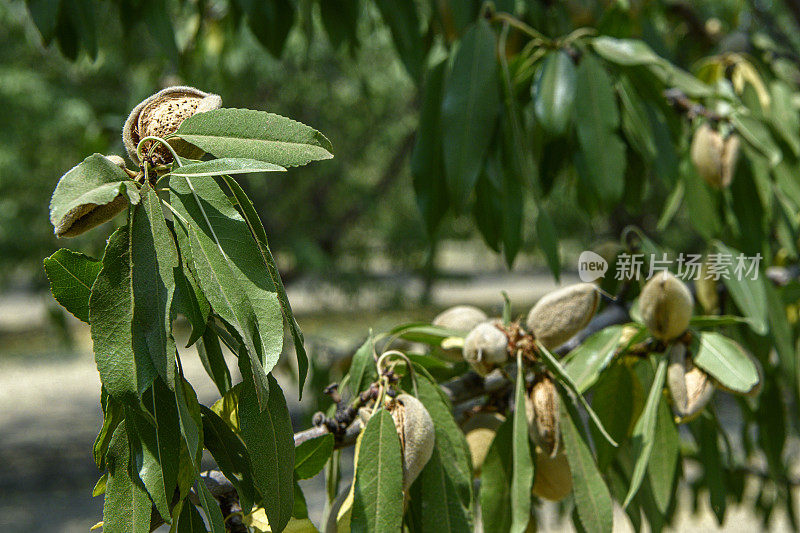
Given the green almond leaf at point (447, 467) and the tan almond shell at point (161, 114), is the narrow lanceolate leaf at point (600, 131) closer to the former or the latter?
the green almond leaf at point (447, 467)

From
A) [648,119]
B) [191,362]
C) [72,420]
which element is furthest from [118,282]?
[191,362]

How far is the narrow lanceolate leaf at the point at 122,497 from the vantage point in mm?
350

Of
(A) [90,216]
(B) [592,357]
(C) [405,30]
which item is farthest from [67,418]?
(A) [90,216]

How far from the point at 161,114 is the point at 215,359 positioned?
0.43 ft

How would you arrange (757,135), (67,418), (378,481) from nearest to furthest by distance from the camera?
(378,481) < (757,135) < (67,418)

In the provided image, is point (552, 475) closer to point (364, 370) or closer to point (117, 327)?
point (364, 370)

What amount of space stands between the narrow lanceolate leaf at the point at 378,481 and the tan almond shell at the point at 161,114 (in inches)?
7.3

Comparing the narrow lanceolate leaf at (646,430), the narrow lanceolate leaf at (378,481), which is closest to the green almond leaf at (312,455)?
the narrow lanceolate leaf at (378,481)

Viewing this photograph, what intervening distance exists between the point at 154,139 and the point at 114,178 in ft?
0.15

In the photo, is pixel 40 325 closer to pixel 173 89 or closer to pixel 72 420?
pixel 72 420

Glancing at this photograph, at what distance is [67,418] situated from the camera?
4492mm

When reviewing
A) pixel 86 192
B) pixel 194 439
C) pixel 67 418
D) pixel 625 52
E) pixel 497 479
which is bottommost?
pixel 67 418

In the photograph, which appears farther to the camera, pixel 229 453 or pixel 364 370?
pixel 364 370

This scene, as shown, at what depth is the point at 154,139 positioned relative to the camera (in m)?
0.37
